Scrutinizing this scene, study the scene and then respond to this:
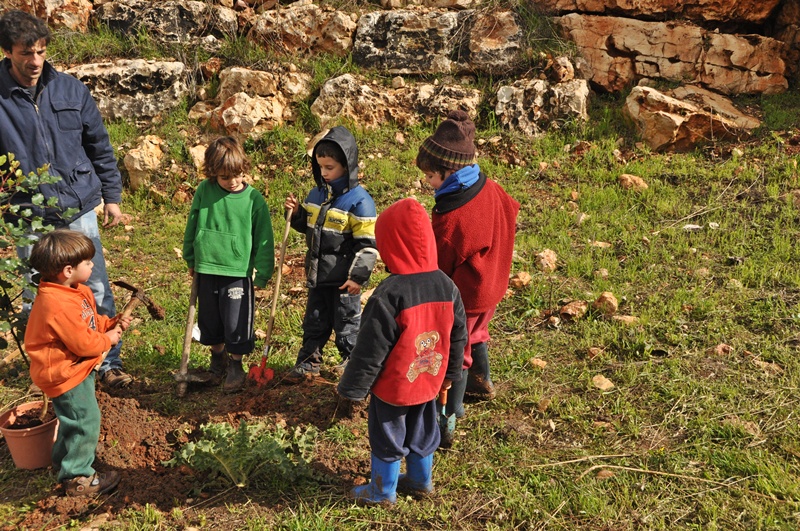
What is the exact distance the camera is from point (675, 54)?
8.16 metres

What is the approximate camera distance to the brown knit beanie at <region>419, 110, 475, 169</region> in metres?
3.59

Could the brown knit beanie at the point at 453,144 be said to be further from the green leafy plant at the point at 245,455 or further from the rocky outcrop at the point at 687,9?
the rocky outcrop at the point at 687,9

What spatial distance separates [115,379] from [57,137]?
167 centimetres

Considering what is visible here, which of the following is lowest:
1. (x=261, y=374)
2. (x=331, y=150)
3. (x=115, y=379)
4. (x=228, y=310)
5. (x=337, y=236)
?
(x=115, y=379)

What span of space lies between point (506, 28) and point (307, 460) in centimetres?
648

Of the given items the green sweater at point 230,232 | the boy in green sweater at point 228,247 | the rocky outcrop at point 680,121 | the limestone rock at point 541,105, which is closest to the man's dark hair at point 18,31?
the boy in green sweater at point 228,247

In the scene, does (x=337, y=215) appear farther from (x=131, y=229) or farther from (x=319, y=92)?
(x=319, y=92)

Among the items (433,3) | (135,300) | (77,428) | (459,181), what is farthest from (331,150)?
(433,3)

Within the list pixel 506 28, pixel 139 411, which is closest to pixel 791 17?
pixel 506 28

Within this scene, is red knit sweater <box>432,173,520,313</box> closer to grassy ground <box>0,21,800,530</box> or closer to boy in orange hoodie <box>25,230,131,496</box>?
grassy ground <box>0,21,800,530</box>

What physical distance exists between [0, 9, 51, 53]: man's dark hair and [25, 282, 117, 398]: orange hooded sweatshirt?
160cm

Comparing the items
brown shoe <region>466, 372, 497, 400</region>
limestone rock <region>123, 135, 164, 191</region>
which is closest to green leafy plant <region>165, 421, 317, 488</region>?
brown shoe <region>466, 372, 497, 400</region>

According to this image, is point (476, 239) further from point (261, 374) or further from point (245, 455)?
point (261, 374)

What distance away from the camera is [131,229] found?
7.14 metres
